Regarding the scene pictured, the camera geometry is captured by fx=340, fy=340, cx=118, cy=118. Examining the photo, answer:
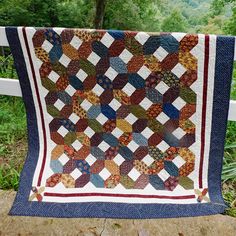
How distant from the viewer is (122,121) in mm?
1538

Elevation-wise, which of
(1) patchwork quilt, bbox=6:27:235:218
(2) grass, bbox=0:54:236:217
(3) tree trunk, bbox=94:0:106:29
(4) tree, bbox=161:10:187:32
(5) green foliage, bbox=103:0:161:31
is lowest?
(4) tree, bbox=161:10:187:32

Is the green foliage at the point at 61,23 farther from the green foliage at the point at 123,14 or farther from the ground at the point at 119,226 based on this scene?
the ground at the point at 119,226

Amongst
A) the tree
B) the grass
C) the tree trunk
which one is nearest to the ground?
the grass

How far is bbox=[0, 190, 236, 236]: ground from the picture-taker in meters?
1.35

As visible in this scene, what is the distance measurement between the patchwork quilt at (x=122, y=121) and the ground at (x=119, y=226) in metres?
0.03

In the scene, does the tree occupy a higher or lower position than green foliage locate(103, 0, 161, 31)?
lower

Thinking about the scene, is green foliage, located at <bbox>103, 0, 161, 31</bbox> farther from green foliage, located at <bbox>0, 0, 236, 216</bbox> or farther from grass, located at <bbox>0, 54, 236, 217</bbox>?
grass, located at <bbox>0, 54, 236, 217</bbox>

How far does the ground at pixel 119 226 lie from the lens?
4.44 feet

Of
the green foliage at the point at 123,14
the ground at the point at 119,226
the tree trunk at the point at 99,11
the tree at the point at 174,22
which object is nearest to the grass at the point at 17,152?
the ground at the point at 119,226

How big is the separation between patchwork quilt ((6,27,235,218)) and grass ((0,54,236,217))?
0.14 meters

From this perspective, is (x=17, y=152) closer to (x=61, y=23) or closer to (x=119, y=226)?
(x=119, y=226)

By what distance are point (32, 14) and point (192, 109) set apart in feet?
35.1

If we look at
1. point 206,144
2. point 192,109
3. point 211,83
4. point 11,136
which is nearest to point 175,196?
point 206,144

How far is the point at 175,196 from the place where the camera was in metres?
1.49
